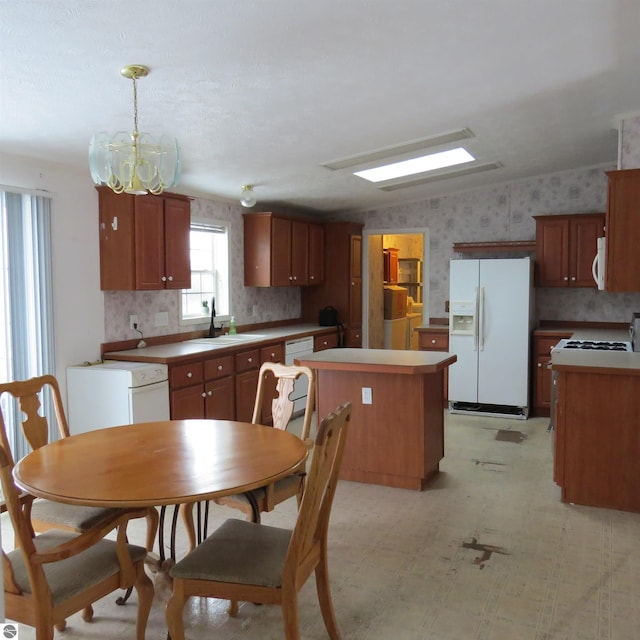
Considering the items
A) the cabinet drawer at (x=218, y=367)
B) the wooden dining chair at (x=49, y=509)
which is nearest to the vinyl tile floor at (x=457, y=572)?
the wooden dining chair at (x=49, y=509)

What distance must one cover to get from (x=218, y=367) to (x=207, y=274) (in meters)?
1.39

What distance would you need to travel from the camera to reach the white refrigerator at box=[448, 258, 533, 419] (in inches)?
240

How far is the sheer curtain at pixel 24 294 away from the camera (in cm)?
385

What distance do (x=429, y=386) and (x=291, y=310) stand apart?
3515 millimetres

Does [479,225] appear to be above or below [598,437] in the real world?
above

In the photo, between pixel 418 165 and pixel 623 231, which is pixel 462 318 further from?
pixel 623 231

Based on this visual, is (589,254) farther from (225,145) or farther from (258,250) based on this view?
(225,145)

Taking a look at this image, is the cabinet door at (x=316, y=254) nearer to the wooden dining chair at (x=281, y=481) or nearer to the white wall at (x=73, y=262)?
the white wall at (x=73, y=262)

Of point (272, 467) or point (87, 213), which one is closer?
point (272, 467)

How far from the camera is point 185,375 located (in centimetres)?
454

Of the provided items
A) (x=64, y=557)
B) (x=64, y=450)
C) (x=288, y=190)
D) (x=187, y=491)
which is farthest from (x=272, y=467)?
(x=288, y=190)

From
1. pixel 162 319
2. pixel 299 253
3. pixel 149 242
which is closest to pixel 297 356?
pixel 299 253

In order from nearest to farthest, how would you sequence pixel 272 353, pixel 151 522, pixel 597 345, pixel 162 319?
pixel 151 522, pixel 597 345, pixel 162 319, pixel 272 353

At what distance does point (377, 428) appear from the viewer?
4.16m
